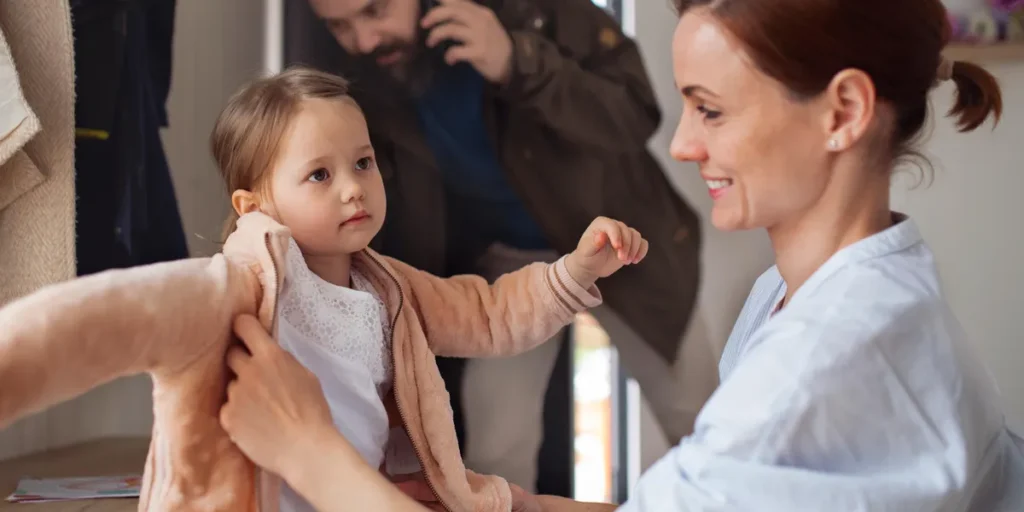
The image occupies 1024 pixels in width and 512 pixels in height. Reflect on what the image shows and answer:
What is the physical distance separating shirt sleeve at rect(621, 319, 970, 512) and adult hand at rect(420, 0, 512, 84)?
2.31 feet

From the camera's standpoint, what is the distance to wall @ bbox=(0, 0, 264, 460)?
3.86 ft

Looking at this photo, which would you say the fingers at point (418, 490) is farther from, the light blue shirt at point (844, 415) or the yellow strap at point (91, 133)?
the yellow strap at point (91, 133)

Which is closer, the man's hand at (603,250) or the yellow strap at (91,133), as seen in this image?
the man's hand at (603,250)

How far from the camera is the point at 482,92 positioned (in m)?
1.21

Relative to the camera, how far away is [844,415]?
61 centimetres

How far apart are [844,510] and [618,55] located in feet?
2.60

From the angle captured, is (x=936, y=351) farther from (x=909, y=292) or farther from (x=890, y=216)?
(x=890, y=216)

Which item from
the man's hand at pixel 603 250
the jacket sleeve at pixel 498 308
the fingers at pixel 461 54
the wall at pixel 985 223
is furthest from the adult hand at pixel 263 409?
the wall at pixel 985 223

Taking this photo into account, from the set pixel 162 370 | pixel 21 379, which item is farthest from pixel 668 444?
pixel 21 379

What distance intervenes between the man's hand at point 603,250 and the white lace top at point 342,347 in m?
0.25

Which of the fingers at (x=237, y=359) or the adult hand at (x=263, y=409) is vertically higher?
the fingers at (x=237, y=359)

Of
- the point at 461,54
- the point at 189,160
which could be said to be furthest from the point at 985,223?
the point at 189,160

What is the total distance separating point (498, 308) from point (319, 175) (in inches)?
11.7

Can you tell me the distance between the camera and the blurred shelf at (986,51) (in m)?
1.09
